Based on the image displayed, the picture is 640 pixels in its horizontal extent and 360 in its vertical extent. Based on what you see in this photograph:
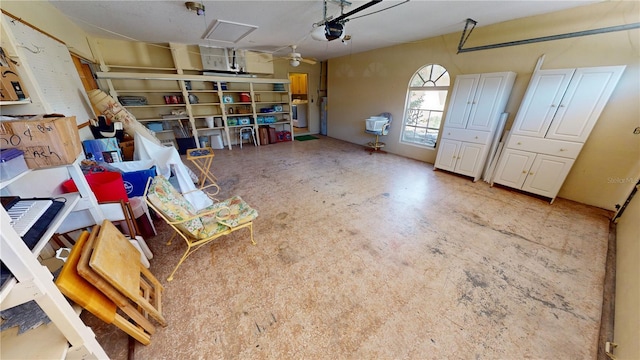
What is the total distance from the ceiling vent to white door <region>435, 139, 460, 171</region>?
14.2 feet

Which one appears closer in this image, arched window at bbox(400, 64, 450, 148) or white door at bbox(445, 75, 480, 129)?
white door at bbox(445, 75, 480, 129)

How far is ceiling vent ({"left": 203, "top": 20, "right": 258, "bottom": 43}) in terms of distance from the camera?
3.58 metres

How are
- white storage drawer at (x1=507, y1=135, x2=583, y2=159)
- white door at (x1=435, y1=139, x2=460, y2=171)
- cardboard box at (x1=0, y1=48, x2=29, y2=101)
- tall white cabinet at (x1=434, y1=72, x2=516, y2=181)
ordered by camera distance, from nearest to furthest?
cardboard box at (x1=0, y1=48, x2=29, y2=101), white storage drawer at (x1=507, y1=135, x2=583, y2=159), tall white cabinet at (x1=434, y1=72, x2=516, y2=181), white door at (x1=435, y1=139, x2=460, y2=171)

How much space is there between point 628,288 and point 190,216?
3.56m

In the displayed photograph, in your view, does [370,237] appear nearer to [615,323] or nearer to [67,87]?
[615,323]

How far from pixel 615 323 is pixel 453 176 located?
3.02 meters

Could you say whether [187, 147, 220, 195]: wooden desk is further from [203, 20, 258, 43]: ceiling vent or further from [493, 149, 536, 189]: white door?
[493, 149, 536, 189]: white door

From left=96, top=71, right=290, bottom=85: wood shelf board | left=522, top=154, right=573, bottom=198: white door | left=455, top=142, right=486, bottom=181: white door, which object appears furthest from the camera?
left=96, top=71, right=290, bottom=85: wood shelf board

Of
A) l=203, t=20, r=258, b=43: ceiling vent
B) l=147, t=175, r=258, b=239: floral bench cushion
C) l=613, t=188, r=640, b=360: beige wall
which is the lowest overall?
l=613, t=188, r=640, b=360: beige wall

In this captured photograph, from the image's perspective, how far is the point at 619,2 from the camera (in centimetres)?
251

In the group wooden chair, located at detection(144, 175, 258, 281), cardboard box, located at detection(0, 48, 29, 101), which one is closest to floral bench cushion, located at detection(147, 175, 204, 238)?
wooden chair, located at detection(144, 175, 258, 281)

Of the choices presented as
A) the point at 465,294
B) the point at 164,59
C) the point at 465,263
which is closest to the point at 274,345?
the point at 465,294

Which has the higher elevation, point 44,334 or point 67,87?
point 67,87

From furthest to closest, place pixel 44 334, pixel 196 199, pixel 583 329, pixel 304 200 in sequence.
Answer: pixel 304 200, pixel 196 199, pixel 583 329, pixel 44 334
